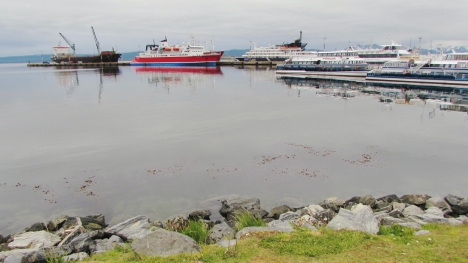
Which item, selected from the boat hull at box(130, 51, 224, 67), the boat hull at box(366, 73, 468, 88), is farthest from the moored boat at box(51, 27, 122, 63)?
the boat hull at box(366, 73, 468, 88)

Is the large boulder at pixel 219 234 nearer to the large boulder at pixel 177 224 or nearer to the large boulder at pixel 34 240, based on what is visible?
the large boulder at pixel 177 224

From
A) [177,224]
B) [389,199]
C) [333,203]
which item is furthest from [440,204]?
[177,224]

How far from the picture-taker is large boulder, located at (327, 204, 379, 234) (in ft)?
26.3

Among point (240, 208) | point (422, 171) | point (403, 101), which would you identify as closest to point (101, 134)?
point (240, 208)

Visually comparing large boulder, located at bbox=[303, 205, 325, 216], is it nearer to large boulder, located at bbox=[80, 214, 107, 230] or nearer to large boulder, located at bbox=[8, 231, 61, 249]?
large boulder, located at bbox=[80, 214, 107, 230]

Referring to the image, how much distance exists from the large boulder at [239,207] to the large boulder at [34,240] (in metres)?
5.10

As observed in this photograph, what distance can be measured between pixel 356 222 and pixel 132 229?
619 cm

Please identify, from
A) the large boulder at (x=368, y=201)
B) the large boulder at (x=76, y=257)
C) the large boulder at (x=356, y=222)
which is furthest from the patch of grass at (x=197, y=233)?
the large boulder at (x=368, y=201)

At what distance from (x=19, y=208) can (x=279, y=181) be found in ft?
33.1

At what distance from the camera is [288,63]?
94125 millimetres

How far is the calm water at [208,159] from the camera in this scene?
13.0 m

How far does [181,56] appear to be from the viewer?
422 ft

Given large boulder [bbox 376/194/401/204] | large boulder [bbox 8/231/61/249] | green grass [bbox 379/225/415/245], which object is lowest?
large boulder [bbox 376/194/401/204]

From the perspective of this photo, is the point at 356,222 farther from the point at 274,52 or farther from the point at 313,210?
the point at 274,52
